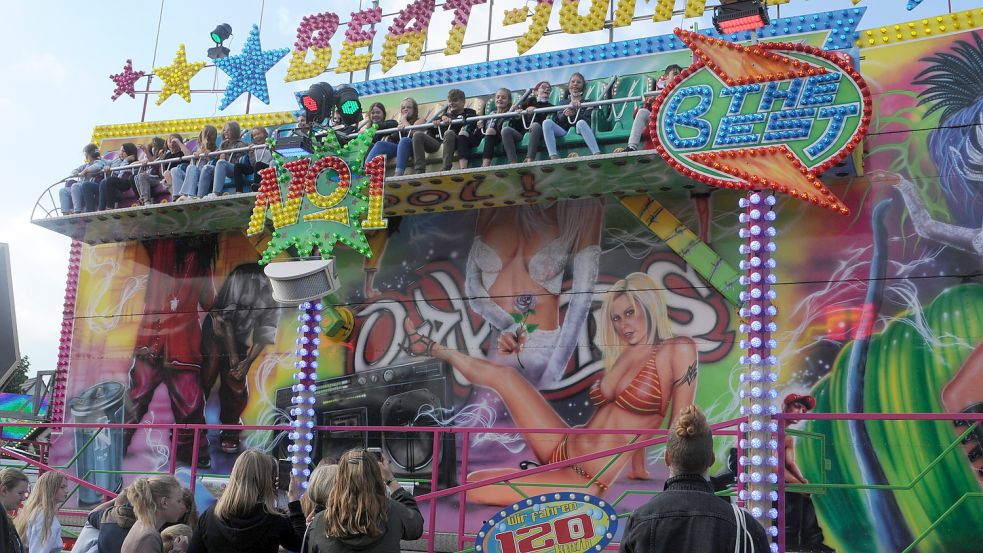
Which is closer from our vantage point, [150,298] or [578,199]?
[578,199]

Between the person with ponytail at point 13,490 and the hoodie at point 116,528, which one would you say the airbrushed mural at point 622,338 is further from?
the person with ponytail at point 13,490

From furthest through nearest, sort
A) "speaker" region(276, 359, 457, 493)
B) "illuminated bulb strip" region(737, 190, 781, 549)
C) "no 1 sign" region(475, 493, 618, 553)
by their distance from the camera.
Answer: "speaker" region(276, 359, 457, 493) < "illuminated bulb strip" region(737, 190, 781, 549) < "no 1 sign" region(475, 493, 618, 553)

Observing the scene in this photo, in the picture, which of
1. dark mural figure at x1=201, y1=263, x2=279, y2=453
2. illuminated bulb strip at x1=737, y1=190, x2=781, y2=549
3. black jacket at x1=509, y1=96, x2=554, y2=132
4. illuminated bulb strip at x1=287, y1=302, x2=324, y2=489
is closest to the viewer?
illuminated bulb strip at x1=737, y1=190, x2=781, y2=549

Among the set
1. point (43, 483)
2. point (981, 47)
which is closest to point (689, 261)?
point (981, 47)

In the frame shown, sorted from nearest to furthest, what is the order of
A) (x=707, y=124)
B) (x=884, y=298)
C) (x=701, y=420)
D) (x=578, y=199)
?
(x=701, y=420), (x=707, y=124), (x=884, y=298), (x=578, y=199)

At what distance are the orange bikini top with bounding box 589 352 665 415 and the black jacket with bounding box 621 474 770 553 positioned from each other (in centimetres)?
745

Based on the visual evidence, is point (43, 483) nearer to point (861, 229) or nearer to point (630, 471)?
point (630, 471)

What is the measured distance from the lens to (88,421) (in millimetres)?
14758

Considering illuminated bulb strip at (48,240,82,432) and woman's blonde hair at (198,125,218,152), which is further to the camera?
illuminated bulb strip at (48,240,82,432)

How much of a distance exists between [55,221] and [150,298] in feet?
6.07

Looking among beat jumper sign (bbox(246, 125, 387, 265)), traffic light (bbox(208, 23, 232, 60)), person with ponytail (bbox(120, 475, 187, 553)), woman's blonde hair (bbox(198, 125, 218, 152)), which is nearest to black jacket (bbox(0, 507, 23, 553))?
person with ponytail (bbox(120, 475, 187, 553))

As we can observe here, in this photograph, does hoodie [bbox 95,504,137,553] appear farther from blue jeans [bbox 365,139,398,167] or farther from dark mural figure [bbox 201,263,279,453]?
dark mural figure [bbox 201,263,279,453]

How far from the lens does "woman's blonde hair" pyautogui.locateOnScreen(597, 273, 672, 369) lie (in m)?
11.1

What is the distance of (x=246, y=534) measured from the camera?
4.66 m
